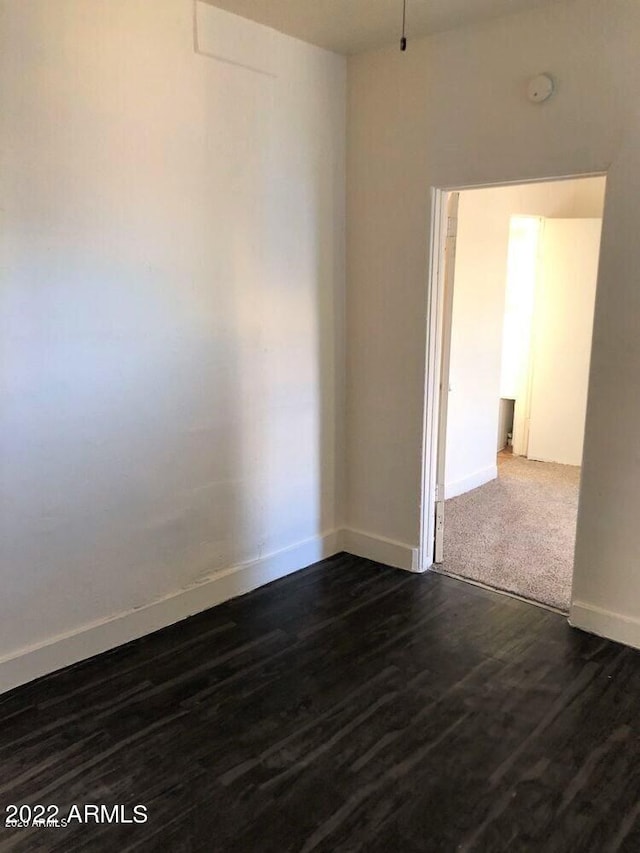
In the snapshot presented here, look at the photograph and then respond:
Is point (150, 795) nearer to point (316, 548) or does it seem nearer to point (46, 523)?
point (46, 523)

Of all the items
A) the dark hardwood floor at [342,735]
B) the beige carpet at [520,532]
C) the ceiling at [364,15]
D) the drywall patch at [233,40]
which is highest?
the ceiling at [364,15]

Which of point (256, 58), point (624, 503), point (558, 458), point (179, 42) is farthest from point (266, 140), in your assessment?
point (558, 458)

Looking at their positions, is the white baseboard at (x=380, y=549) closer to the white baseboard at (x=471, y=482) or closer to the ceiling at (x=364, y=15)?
the white baseboard at (x=471, y=482)

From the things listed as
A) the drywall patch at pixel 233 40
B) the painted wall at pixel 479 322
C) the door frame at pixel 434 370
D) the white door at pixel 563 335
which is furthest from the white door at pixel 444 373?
the white door at pixel 563 335

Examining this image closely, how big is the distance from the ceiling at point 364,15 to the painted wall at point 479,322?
163 centimetres

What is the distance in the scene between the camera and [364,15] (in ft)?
9.30

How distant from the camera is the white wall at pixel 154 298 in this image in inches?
94.8

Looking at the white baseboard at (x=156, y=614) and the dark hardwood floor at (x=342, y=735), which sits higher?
the white baseboard at (x=156, y=614)

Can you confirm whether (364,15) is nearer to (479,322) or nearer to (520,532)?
(479,322)

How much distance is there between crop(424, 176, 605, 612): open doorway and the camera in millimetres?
3916

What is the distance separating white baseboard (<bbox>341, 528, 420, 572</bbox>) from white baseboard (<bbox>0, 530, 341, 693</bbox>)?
7 cm

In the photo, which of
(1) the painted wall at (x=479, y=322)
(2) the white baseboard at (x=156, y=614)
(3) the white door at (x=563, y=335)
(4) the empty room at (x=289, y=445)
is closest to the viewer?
(4) the empty room at (x=289, y=445)

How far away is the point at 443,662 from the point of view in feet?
9.07

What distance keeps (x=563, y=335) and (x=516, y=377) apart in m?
0.57
